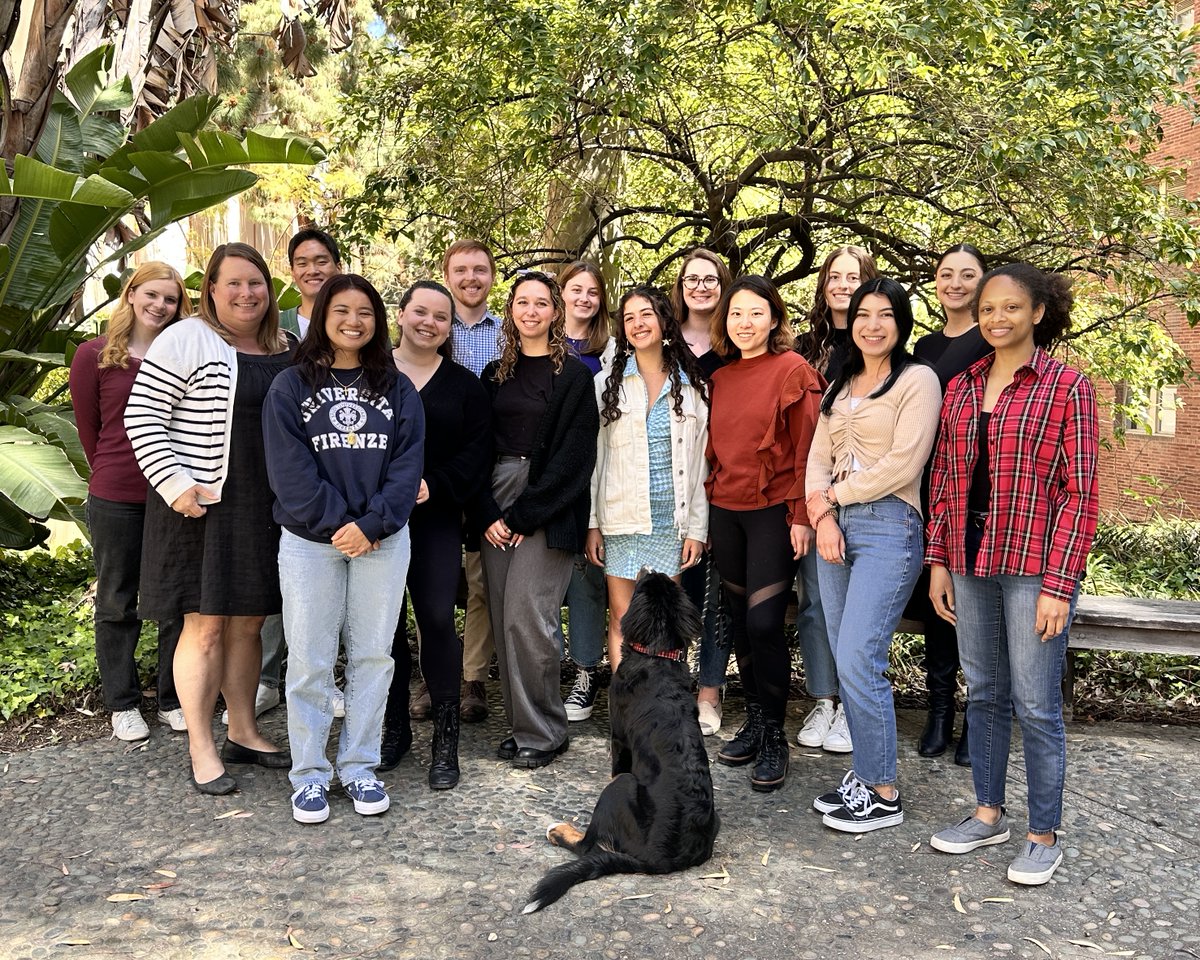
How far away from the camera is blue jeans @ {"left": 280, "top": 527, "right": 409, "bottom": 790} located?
4043 millimetres

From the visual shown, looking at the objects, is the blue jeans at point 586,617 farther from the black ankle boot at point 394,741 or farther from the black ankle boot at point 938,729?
the black ankle boot at point 938,729

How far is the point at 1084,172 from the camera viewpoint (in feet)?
18.7

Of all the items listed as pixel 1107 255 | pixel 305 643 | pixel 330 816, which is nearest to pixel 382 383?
pixel 305 643

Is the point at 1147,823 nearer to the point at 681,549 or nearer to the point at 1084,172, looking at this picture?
the point at 681,549

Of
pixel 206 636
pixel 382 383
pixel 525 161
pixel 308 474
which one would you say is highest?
pixel 525 161

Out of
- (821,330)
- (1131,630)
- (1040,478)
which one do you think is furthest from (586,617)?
(1131,630)

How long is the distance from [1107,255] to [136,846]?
6678mm

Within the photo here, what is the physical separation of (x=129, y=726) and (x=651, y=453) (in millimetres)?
2961

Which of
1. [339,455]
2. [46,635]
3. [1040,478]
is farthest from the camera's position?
[46,635]

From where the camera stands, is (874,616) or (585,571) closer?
(874,616)

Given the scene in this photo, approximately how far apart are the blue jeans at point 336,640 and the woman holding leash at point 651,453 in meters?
1.06

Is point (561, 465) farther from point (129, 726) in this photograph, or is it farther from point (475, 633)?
point (129, 726)

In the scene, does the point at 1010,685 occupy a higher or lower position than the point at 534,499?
lower

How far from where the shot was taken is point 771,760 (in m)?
4.46
